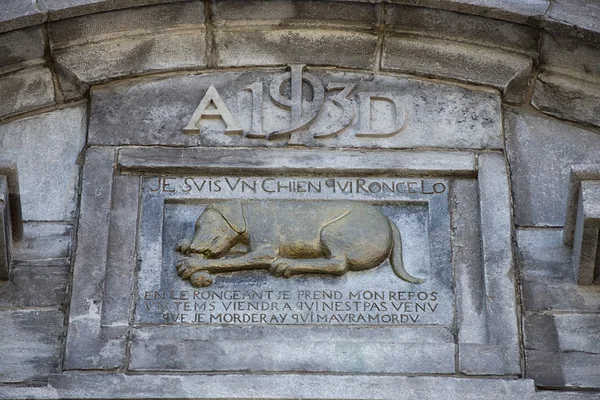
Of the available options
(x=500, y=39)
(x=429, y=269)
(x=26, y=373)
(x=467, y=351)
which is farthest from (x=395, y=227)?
(x=26, y=373)

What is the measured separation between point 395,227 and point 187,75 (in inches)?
52.3

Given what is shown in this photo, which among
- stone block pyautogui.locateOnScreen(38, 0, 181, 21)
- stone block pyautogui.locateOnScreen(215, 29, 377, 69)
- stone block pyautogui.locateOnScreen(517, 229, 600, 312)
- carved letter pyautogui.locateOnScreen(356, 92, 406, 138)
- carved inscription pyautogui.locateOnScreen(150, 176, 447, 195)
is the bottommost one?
stone block pyautogui.locateOnScreen(517, 229, 600, 312)

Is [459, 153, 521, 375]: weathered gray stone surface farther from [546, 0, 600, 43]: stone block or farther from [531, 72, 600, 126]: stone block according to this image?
[546, 0, 600, 43]: stone block

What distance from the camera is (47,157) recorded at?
6.41m

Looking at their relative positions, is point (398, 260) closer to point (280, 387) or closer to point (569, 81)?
point (280, 387)

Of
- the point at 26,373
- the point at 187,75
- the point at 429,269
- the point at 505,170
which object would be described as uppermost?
the point at 187,75

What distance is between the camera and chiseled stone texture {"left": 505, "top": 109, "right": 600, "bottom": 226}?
6234 mm

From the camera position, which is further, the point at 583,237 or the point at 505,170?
the point at 505,170

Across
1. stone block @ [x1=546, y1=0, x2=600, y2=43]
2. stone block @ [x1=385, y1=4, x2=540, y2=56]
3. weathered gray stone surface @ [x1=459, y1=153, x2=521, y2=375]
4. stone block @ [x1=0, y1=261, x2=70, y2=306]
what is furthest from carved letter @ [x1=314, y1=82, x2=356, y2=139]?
stone block @ [x1=0, y1=261, x2=70, y2=306]

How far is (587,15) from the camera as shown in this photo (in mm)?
6457

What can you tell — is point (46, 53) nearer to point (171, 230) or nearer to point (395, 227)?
point (171, 230)

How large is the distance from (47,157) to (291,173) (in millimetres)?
1157

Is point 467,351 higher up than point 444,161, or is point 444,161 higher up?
point 444,161

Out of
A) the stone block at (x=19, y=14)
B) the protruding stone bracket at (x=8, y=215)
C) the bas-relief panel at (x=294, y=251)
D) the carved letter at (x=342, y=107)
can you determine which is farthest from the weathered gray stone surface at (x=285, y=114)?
the protruding stone bracket at (x=8, y=215)
